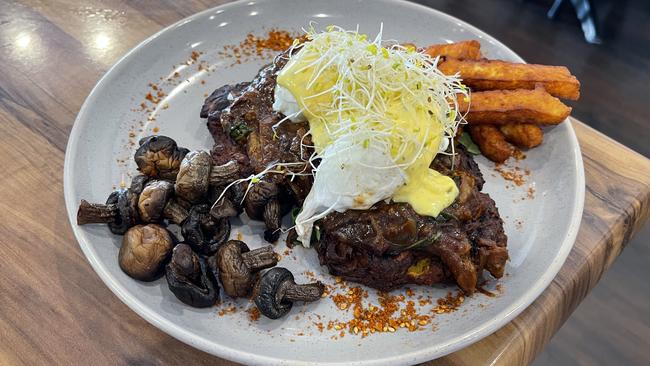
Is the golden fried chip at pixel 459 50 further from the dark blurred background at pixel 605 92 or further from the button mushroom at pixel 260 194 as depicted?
the dark blurred background at pixel 605 92

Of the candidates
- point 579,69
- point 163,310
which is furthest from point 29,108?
point 579,69

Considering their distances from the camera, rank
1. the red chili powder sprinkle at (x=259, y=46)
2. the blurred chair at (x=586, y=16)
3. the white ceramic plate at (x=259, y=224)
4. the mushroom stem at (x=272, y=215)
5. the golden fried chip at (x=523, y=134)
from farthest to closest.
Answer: the blurred chair at (x=586, y=16), the red chili powder sprinkle at (x=259, y=46), the golden fried chip at (x=523, y=134), the mushroom stem at (x=272, y=215), the white ceramic plate at (x=259, y=224)

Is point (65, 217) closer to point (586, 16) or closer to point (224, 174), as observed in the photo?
point (224, 174)

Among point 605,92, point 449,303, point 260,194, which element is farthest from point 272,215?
point 605,92

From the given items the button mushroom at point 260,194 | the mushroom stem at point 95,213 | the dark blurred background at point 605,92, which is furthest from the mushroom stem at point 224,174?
the dark blurred background at point 605,92

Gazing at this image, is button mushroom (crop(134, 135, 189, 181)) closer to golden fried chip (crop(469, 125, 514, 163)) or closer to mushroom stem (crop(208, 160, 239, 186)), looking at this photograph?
mushroom stem (crop(208, 160, 239, 186))

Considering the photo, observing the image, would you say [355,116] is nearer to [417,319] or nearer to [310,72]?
[310,72]

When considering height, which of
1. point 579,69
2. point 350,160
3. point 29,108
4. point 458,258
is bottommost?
point 579,69
